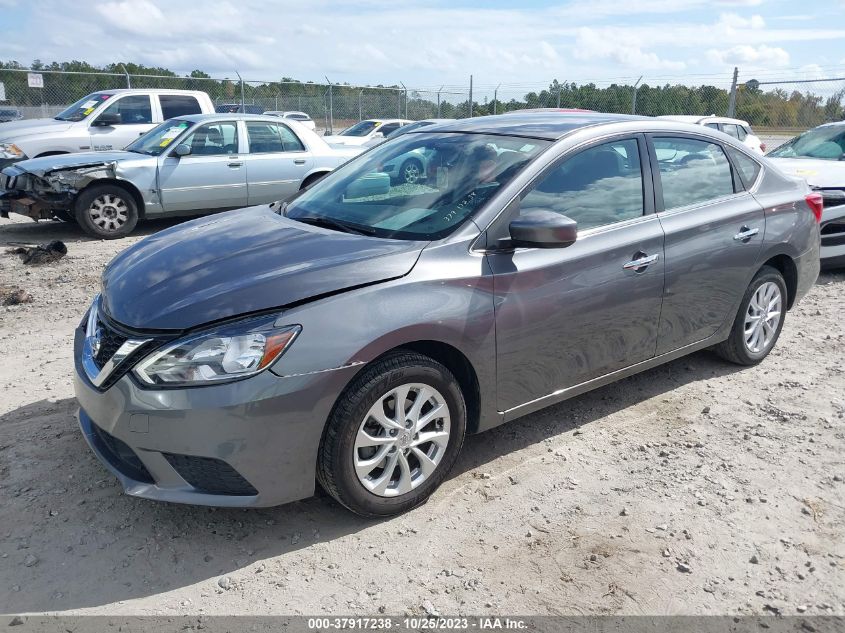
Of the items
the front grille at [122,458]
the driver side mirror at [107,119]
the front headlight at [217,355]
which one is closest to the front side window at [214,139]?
the driver side mirror at [107,119]

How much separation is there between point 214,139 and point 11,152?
3484 mm

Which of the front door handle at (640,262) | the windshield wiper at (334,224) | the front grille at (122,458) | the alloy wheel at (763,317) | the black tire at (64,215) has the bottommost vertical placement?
the front grille at (122,458)

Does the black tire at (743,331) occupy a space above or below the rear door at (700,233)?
Result: below

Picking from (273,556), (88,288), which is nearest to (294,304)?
(273,556)

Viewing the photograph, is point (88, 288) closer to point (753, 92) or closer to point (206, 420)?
point (206, 420)

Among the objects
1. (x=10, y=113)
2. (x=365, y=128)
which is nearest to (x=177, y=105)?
(x=365, y=128)

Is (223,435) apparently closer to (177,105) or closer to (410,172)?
(410,172)

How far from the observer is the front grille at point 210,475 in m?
2.81

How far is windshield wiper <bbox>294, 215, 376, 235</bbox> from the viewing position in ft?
11.7

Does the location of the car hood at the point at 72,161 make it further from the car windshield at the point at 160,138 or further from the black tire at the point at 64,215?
the black tire at the point at 64,215

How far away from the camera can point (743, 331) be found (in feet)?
15.9

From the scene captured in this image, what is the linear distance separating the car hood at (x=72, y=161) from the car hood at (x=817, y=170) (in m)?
7.76

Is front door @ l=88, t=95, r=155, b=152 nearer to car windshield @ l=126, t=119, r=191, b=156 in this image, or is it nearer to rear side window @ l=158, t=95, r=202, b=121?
rear side window @ l=158, t=95, r=202, b=121

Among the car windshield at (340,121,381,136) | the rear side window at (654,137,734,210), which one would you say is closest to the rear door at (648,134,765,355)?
the rear side window at (654,137,734,210)
